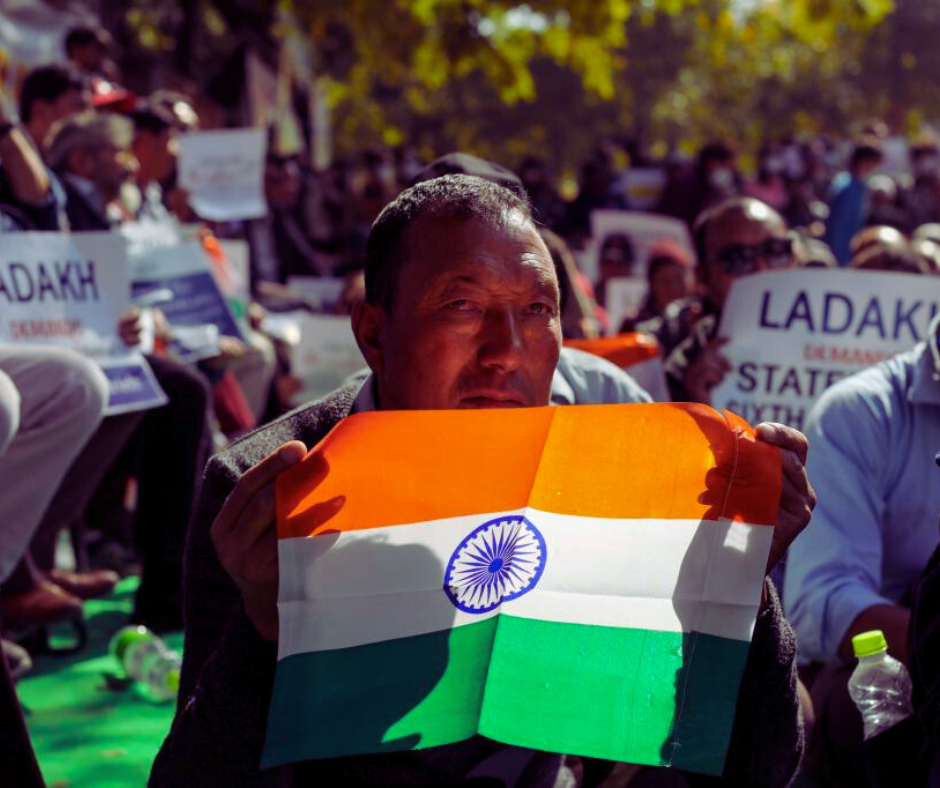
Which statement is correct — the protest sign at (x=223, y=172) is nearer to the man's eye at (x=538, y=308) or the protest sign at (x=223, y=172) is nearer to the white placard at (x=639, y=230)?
the white placard at (x=639, y=230)

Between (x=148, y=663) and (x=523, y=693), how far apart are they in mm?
2858

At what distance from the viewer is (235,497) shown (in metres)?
1.74

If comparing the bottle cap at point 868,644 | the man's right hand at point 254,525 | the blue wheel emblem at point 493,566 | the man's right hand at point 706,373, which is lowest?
the man's right hand at point 706,373

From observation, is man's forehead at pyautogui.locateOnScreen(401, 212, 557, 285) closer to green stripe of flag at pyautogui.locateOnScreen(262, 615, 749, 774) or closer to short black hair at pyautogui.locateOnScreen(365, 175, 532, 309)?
short black hair at pyautogui.locateOnScreen(365, 175, 532, 309)

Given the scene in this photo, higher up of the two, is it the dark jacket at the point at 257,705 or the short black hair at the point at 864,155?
the dark jacket at the point at 257,705

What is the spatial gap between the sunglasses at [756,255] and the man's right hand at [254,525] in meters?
3.58

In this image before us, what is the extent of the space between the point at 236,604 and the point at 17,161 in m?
3.31

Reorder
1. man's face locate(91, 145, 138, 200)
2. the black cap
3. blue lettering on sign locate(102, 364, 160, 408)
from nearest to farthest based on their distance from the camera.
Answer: the black cap < blue lettering on sign locate(102, 364, 160, 408) < man's face locate(91, 145, 138, 200)

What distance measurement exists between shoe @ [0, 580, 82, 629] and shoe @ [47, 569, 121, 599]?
0.42 meters

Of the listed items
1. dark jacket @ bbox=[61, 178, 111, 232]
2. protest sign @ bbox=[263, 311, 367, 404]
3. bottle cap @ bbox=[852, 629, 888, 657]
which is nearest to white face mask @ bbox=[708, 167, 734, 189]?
protest sign @ bbox=[263, 311, 367, 404]

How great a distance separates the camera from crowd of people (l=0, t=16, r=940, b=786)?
191cm

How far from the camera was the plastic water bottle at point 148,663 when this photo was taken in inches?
171

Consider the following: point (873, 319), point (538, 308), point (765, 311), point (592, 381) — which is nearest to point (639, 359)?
point (765, 311)

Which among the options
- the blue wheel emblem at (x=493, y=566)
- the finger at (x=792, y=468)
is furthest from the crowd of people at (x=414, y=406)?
the blue wheel emblem at (x=493, y=566)
